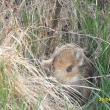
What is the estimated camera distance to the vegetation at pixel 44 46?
429cm

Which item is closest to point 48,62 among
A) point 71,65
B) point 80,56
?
point 71,65

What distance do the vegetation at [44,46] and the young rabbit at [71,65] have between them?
133 mm

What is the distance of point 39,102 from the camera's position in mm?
4051

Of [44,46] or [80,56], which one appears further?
[44,46]

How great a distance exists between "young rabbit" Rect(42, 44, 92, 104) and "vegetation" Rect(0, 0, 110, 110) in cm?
13

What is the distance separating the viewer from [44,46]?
5.39m

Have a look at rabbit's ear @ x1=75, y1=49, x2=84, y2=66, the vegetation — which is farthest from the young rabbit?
the vegetation

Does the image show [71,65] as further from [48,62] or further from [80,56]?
[48,62]

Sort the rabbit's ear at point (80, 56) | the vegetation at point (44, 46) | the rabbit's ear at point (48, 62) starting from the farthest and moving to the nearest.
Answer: the rabbit's ear at point (80, 56) < the rabbit's ear at point (48, 62) < the vegetation at point (44, 46)

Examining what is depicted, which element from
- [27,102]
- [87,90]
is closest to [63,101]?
[27,102]

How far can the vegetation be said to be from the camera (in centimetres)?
429

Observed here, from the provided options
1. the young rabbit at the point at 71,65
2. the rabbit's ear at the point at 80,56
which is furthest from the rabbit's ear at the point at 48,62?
the rabbit's ear at the point at 80,56

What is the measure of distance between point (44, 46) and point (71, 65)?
49 cm

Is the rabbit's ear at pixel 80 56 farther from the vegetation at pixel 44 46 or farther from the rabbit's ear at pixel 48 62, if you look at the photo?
the rabbit's ear at pixel 48 62
